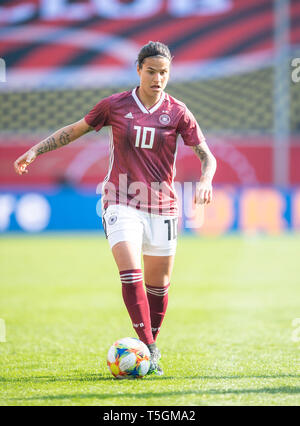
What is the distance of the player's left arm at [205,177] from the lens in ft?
15.8

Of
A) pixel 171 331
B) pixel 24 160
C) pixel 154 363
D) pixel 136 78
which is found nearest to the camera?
pixel 154 363

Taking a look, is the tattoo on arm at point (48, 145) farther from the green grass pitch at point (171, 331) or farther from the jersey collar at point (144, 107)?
the green grass pitch at point (171, 331)

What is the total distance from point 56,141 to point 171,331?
2507mm

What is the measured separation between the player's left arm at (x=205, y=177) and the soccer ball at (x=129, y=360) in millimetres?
1017

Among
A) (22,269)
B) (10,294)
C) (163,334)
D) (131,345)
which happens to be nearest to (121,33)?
(22,269)

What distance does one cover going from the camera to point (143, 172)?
5047mm

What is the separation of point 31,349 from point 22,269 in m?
6.50

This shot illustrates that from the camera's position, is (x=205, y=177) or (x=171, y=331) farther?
(x=171, y=331)

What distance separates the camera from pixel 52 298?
930cm

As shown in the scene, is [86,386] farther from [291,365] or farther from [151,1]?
[151,1]

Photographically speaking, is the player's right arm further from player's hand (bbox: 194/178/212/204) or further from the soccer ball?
the soccer ball

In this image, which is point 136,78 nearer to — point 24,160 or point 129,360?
point 24,160

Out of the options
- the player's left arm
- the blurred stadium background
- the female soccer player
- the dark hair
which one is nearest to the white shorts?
the female soccer player

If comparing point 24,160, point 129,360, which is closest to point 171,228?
point 129,360
